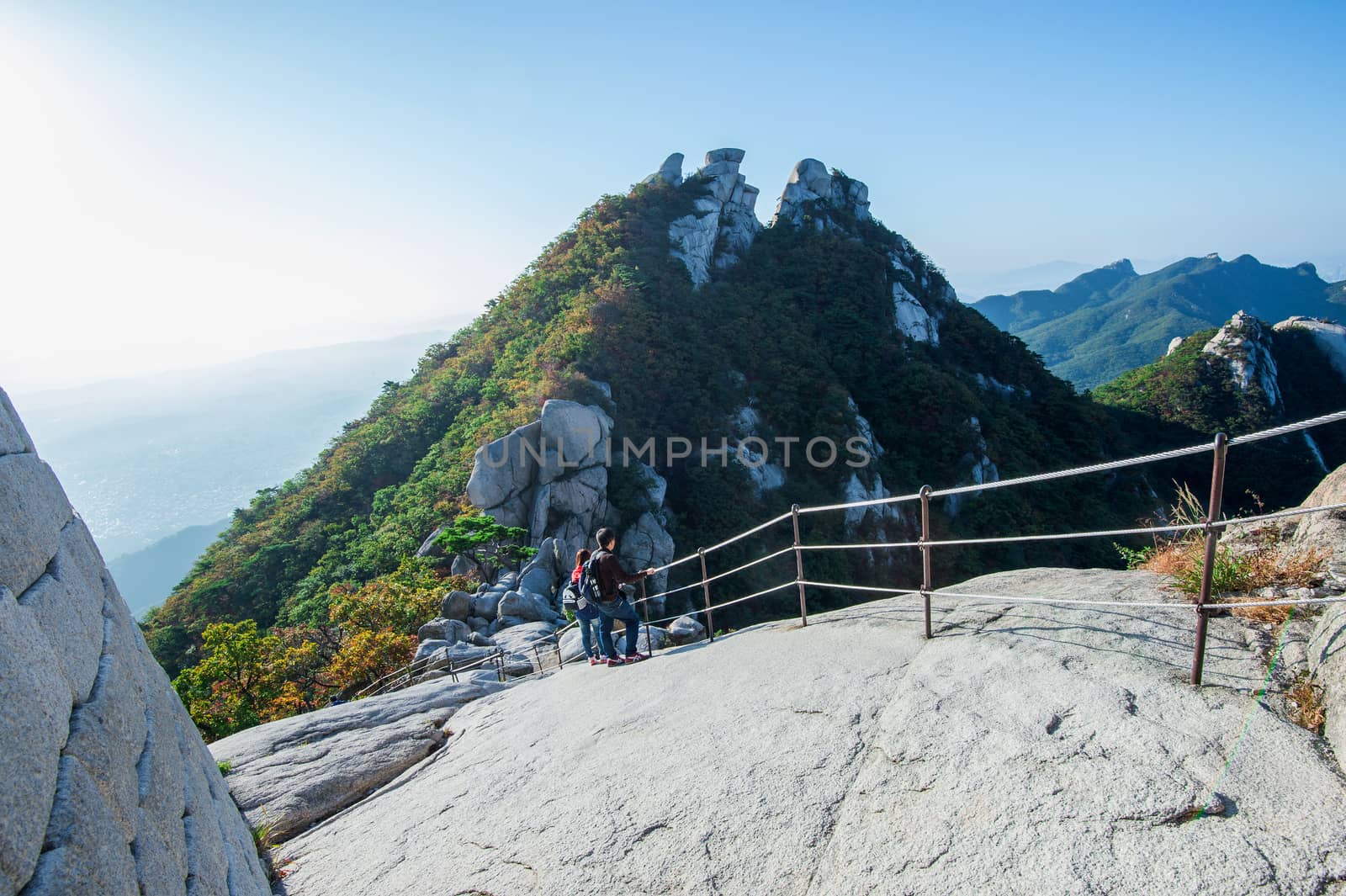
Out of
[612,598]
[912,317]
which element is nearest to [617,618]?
[612,598]

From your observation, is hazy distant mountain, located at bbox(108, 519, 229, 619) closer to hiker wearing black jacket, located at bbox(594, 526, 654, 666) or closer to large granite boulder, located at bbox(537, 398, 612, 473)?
large granite boulder, located at bbox(537, 398, 612, 473)

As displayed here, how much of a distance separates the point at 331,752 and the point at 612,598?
2985 millimetres

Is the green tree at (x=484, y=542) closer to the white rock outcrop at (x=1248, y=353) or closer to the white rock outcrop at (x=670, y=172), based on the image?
the white rock outcrop at (x=670, y=172)

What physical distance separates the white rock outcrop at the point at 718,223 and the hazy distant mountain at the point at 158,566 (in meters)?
121

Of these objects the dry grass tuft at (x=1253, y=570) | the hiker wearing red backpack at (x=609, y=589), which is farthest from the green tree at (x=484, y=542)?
the dry grass tuft at (x=1253, y=570)

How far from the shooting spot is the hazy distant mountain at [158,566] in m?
127

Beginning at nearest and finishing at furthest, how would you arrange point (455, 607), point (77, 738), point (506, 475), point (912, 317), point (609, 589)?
point (77, 738)
point (609, 589)
point (455, 607)
point (506, 475)
point (912, 317)

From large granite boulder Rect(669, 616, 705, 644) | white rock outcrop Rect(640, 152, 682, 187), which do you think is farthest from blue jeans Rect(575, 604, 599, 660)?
white rock outcrop Rect(640, 152, 682, 187)

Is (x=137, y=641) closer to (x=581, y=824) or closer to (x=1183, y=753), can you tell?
(x=581, y=824)

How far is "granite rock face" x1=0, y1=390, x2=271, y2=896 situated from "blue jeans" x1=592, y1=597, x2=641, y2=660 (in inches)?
177

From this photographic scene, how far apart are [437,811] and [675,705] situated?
1697 mm

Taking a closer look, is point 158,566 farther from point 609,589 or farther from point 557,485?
point 609,589

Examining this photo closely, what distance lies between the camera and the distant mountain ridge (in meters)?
123

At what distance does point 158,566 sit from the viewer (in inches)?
5487
